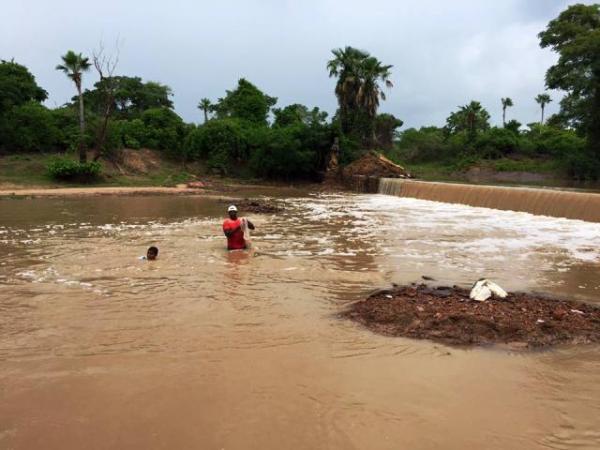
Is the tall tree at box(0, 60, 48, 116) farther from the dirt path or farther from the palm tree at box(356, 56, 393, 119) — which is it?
the palm tree at box(356, 56, 393, 119)

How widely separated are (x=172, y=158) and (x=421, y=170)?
64.7 ft

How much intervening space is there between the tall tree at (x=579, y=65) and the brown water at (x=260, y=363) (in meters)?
23.3

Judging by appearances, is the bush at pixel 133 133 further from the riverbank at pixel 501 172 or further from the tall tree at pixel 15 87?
the riverbank at pixel 501 172

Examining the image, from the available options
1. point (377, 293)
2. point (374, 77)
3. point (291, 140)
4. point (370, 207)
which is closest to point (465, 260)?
point (377, 293)

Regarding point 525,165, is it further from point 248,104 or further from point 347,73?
point 248,104

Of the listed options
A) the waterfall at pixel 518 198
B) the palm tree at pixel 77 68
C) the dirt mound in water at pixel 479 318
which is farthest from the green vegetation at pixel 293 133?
the dirt mound in water at pixel 479 318

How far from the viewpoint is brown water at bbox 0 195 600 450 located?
3361 mm

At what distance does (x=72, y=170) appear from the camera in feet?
96.2

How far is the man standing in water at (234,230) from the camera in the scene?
9.95 meters

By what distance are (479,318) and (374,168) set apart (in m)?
28.5

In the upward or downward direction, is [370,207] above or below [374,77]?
below

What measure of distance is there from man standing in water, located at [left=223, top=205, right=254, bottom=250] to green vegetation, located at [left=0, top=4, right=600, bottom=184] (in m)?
22.5

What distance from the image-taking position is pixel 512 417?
3561 millimetres

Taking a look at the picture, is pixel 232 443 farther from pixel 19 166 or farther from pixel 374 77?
pixel 374 77
